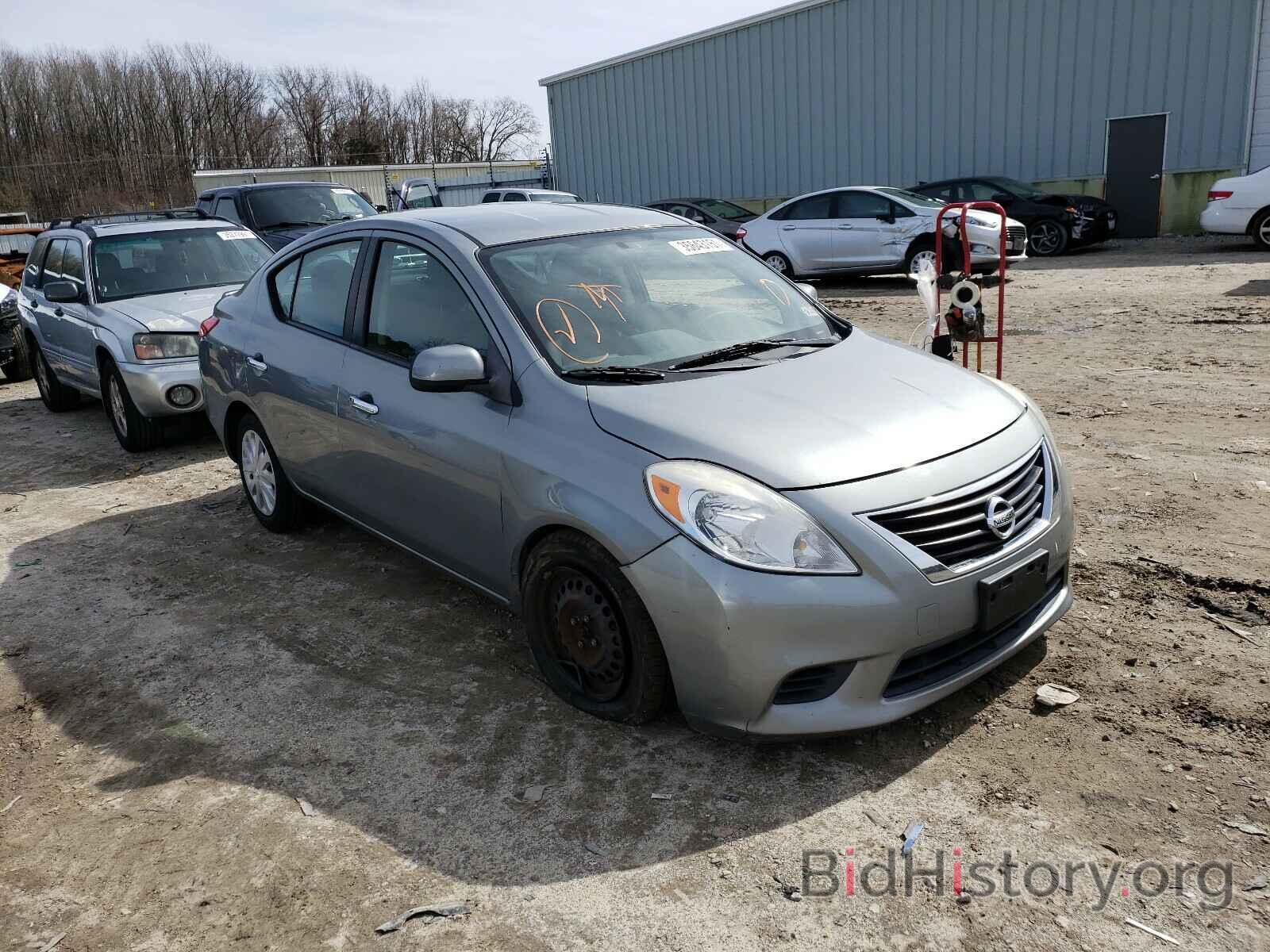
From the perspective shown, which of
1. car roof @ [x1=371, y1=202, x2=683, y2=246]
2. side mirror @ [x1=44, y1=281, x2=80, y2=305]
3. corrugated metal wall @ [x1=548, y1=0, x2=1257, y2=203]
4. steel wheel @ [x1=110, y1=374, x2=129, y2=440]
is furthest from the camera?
corrugated metal wall @ [x1=548, y1=0, x2=1257, y2=203]

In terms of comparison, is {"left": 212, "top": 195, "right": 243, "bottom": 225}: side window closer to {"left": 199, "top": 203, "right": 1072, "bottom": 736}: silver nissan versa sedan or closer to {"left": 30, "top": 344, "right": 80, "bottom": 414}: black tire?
{"left": 30, "top": 344, "right": 80, "bottom": 414}: black tire

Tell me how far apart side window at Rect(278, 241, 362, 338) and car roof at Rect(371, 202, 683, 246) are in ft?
0.58

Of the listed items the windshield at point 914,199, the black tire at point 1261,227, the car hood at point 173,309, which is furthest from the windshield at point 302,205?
the black tire at point 1261,227

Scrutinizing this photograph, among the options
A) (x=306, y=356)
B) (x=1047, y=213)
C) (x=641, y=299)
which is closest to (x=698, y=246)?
(x=641, y=299)

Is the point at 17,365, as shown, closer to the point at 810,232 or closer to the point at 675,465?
the point at 810,232

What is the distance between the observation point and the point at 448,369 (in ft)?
11.6

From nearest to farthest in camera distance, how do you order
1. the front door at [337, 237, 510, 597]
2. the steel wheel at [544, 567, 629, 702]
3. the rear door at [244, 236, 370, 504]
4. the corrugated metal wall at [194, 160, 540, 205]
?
the steel wheel at [544, 567, 629, 702] < the front door at [337, 237, 510, 597] < the rear door at [244, 236, 370, 504] < the corrugated metal wall at [194, 160, 540, 205]

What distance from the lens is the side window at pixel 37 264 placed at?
31.2 ft

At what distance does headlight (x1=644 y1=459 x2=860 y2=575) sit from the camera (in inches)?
114

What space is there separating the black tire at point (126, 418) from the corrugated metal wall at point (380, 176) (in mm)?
24947

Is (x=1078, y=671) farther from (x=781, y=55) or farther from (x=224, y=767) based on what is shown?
(x=781, y=55)

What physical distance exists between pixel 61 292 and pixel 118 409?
102 cm

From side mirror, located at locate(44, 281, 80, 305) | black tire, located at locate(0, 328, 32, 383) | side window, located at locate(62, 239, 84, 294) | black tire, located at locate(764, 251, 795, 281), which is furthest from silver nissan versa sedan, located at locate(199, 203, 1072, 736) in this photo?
black tire, located at locate(764, 251, 795, 281)

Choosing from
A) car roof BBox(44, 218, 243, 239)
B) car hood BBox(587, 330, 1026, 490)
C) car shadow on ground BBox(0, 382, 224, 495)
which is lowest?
car shadow on ground BBox(0, 382, 224, 495)
